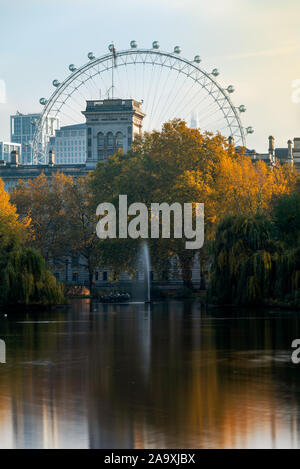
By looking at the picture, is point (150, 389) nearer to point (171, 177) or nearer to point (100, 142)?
point (171, 177)

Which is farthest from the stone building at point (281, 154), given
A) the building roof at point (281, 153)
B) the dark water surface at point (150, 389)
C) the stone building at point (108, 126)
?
the dark water surface at point (150, 389)

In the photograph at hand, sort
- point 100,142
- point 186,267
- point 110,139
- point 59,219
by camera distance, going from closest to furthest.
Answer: point 186,267, point 59,219, point 110,139, point 100,142

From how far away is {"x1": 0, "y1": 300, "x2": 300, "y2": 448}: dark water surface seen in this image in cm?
1620

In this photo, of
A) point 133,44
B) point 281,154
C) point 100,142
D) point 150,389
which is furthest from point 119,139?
point 150,389

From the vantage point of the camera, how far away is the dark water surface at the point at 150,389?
16203 mm

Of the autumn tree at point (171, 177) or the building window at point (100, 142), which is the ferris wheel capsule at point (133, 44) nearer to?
the building window at point (100, 142)

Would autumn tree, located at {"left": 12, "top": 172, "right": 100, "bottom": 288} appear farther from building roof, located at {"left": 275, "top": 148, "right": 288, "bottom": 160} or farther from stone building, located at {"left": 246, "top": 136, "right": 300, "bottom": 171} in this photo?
building roof, located at {"left": 275, "top": 148, "right": 288, "bottom": 160}

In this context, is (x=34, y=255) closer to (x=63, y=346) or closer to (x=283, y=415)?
(x=63, y=346)

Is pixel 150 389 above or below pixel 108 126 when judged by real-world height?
below

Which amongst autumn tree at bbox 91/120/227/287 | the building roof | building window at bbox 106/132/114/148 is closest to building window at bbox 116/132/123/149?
building window at bbox 106/132/114/148

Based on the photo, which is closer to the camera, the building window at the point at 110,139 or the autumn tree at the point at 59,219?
the autumn tree at the point at 59,219

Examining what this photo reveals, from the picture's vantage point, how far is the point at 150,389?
70.9 ft

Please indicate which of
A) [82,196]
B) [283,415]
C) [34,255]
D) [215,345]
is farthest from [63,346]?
[82,196]
